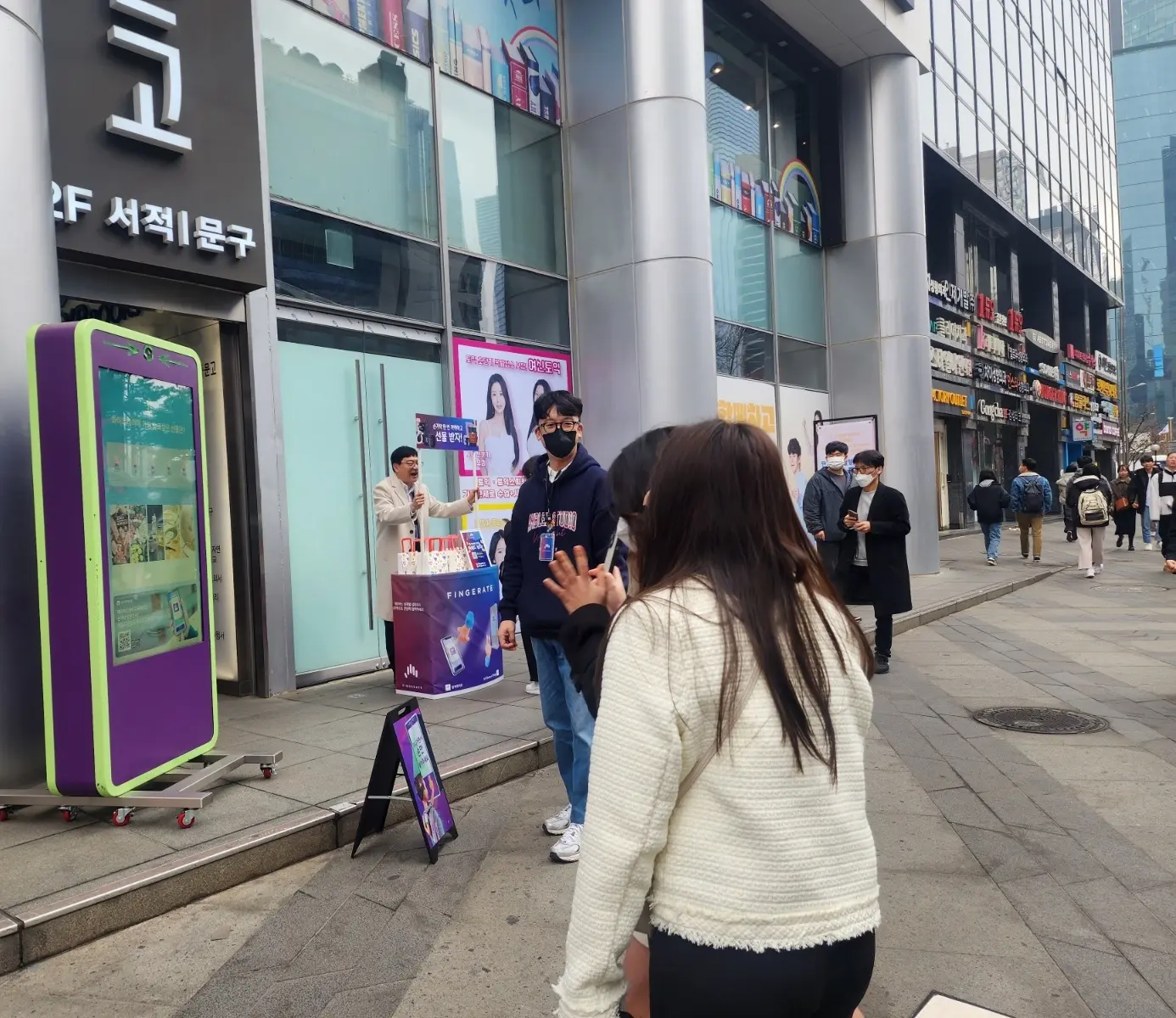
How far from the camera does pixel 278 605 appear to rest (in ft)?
23.1

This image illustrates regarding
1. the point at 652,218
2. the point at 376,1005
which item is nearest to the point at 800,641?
the point at 376,1005

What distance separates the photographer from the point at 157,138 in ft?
19.2

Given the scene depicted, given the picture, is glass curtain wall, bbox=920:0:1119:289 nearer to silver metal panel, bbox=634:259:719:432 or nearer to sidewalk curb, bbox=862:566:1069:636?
sidewalk curb, bbox=862:566:1069:636

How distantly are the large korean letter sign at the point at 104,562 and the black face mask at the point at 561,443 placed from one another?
1999 mm

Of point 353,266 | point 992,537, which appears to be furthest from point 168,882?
point 992,537

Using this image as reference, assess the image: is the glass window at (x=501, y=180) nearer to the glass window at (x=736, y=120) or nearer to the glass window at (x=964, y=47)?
the glass window at (x=736, y=120)

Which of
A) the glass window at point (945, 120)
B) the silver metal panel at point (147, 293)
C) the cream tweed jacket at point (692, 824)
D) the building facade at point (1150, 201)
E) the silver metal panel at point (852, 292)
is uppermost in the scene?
the building facade at point (1150, 201)

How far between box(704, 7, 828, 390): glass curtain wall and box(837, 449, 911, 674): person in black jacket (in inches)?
229

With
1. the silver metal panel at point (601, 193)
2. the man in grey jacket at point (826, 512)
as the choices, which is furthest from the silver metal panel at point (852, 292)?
the man in grey jacket at point (826, 512)

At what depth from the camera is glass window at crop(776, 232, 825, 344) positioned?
14812mm

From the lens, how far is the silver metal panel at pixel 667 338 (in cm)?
1016

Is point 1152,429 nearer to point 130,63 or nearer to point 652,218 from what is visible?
point 652,218

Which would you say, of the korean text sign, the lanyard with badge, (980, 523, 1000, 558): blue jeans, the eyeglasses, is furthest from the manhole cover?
(980, 523, 1000, 558): blue jeans

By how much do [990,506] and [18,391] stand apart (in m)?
15.3
